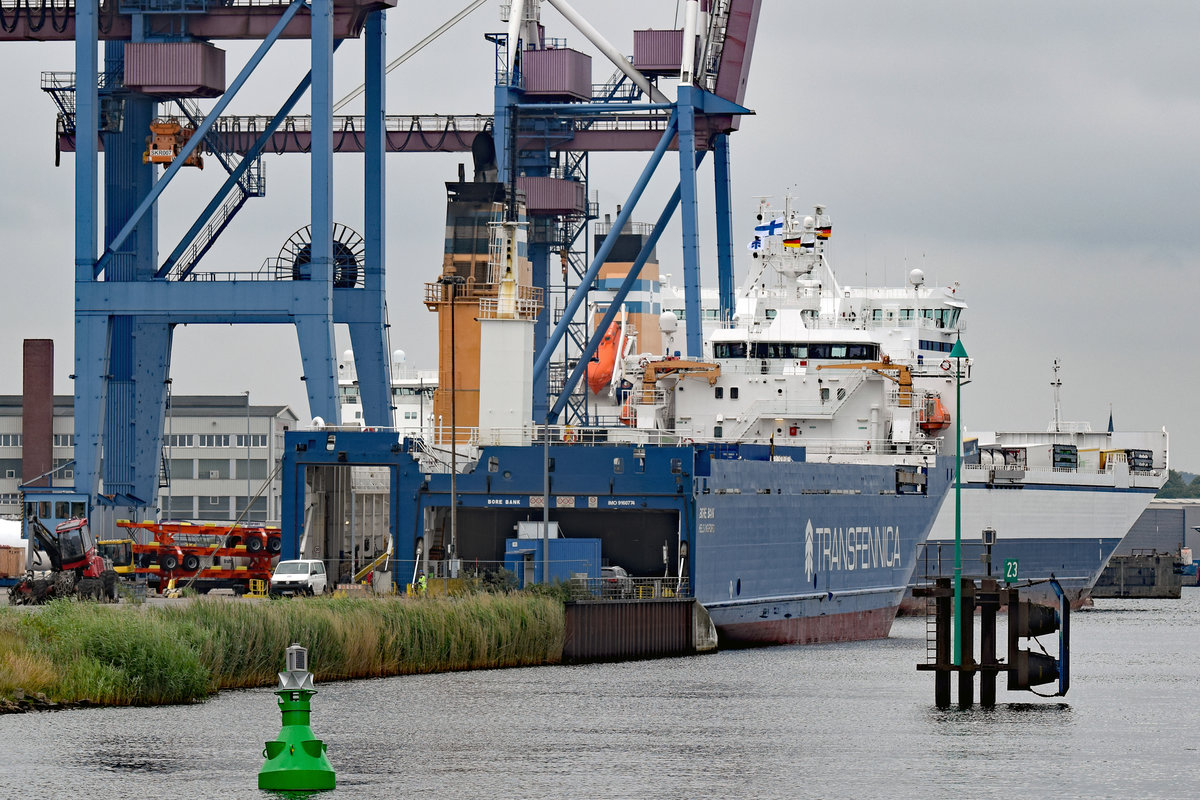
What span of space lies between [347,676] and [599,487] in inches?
386

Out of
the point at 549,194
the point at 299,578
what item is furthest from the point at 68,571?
the point at 549,194

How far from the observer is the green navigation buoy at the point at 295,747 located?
22531 millimetres

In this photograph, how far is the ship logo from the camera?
54.9m

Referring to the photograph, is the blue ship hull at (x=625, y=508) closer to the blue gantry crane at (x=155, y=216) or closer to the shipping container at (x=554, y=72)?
the blue gantry crane at (x=155, y=216)

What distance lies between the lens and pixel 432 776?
28.6 metres

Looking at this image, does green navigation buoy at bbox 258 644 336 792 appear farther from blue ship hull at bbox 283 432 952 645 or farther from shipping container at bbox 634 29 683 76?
shipping container at bbox 634 29 683 76

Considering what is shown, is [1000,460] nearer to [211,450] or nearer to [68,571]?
[68,571]

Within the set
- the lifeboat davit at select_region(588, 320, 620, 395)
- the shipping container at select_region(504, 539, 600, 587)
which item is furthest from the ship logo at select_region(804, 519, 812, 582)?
the lifeboat davit at select_region(588, 320, 620, 395)

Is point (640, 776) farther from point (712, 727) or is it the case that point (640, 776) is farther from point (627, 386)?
point (627, 386)

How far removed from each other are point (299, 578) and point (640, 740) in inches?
645

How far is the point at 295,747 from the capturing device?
75.9ft

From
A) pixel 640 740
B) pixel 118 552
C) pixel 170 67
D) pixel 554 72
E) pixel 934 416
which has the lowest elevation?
pixel 640 740

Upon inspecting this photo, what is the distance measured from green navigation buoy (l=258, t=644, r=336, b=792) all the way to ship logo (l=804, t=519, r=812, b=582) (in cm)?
3191

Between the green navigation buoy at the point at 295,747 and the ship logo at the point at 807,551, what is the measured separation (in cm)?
3191
